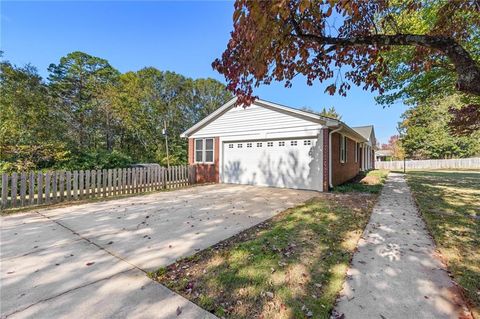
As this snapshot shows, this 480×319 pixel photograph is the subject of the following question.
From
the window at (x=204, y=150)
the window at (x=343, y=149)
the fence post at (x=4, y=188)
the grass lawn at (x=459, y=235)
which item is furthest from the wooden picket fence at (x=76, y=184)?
the grass lawn at (x=459, y=235)

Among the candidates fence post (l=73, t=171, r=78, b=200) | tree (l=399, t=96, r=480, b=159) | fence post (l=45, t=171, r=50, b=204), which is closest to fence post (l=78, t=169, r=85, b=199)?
fence post (l=73, t=171, r=78, b=200)

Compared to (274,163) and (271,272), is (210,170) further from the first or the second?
(271,272)

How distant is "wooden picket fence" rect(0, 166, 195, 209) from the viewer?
255 inches

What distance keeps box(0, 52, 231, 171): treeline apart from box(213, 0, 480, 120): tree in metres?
10.4

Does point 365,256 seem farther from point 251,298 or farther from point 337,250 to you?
point 251,298

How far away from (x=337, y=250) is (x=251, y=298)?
1850 millimetres

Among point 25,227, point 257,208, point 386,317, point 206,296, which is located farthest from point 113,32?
point 386,317

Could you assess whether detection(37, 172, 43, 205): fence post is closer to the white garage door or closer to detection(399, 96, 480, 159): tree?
the white garage door

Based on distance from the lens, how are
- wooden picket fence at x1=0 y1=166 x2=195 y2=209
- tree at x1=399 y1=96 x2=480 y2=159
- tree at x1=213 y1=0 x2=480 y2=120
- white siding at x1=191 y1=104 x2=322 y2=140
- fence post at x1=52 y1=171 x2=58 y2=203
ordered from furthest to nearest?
tree at x1=399 y1=96 x2=480 y2=159, white siding at x1=191 y1=104 x2=322 y2=140, fence post at x1=52 y1=171 x2=58 y2=203, wooden picket fence at x1=0 y1=166 x2=195 y2=209, tree at x1=213 y1=0 x2=480 y2=120

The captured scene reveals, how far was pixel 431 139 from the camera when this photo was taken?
3428cm

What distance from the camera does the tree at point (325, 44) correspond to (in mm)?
2475

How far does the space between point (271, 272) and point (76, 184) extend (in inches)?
296

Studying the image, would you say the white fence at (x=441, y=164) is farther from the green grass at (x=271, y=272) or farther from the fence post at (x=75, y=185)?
the fence post at (x=75, y=185)

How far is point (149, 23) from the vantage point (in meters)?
9.64
